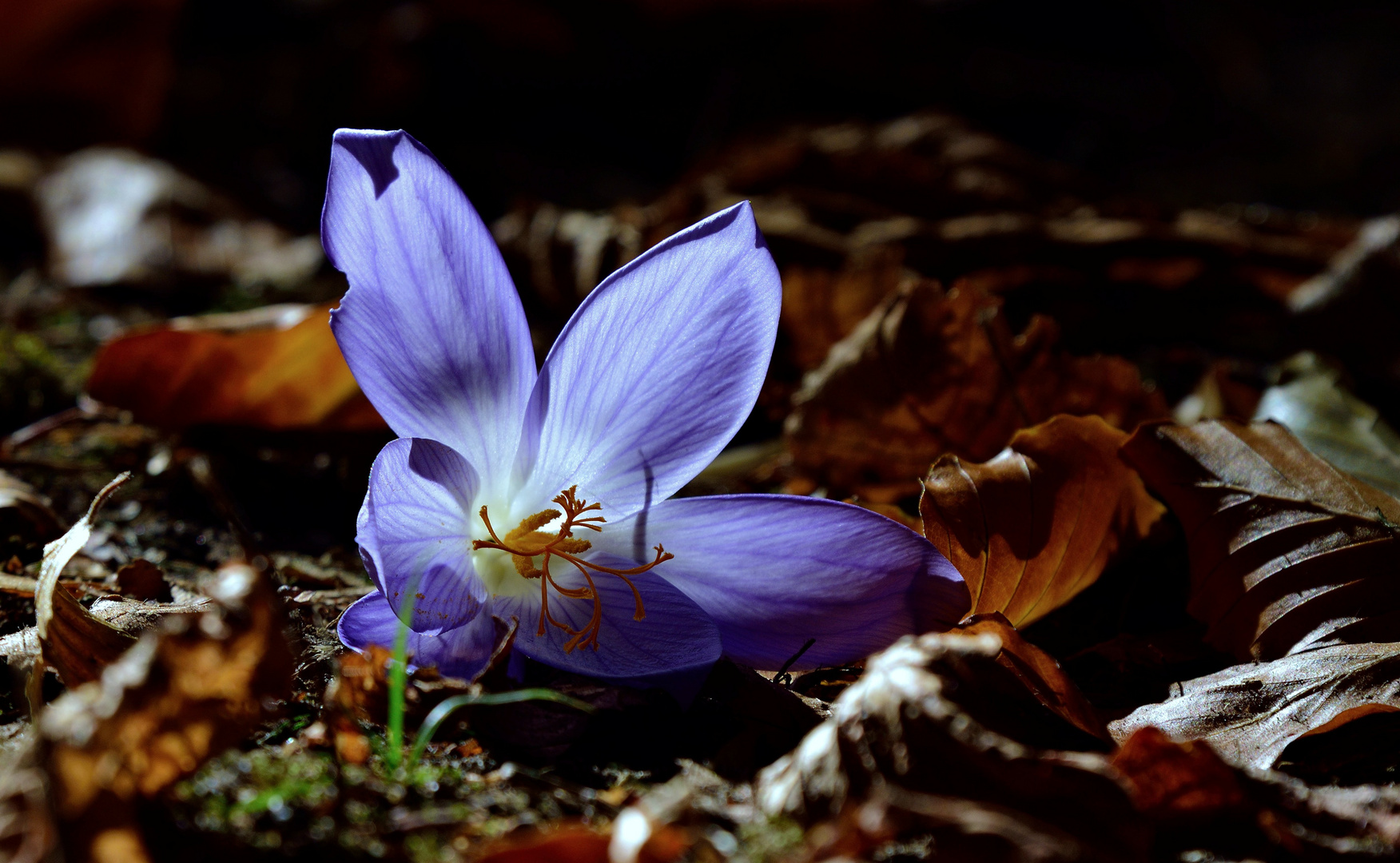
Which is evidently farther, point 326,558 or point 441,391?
point 326,558

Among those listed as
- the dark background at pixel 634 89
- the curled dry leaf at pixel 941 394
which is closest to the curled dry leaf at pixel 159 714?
the curled dry leaf at pixel 941 394

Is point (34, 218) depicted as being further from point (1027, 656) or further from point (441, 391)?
point (1027, 656)

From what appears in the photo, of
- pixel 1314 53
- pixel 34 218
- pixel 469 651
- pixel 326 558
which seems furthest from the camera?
pixel 1314 53

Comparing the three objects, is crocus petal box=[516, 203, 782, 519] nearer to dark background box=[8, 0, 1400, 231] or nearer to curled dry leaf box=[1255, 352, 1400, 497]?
curled dry leaf box=[1255, 352, 1400, 497]

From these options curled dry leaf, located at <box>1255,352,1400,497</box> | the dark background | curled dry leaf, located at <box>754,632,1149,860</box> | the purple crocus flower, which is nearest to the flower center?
the purple crocus flower

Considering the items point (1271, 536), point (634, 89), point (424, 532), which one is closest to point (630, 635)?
point (424, 532)

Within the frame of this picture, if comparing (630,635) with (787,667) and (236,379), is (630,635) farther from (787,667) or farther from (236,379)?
(236,379)

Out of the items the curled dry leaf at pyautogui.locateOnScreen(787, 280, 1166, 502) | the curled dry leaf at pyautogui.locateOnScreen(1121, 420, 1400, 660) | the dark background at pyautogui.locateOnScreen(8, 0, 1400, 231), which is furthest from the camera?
the dark background at pyautogui.locateOnScreen(8, 0, 1400, 231)

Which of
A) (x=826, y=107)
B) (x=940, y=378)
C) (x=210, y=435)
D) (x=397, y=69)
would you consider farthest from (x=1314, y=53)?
(x=210, y=435)
